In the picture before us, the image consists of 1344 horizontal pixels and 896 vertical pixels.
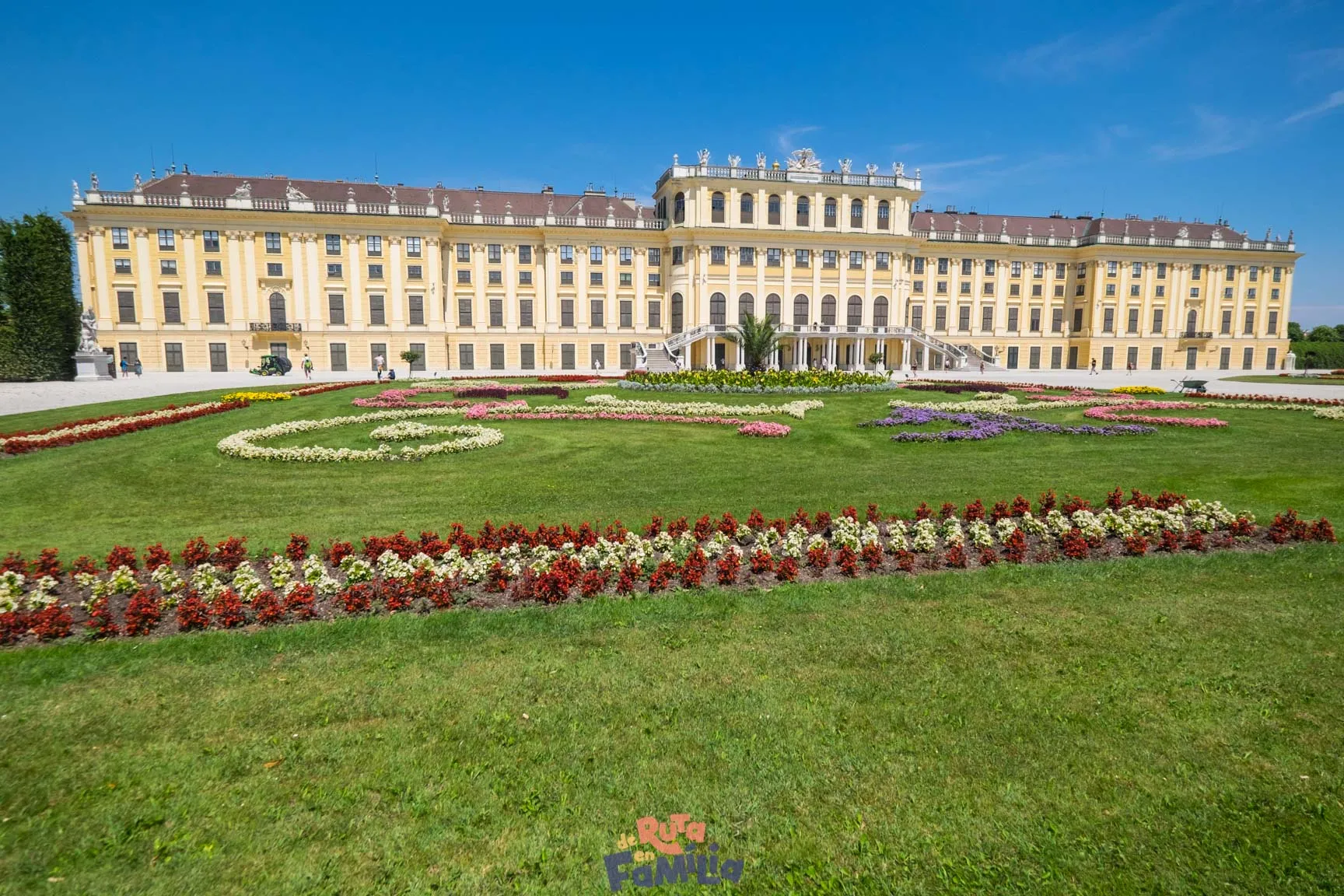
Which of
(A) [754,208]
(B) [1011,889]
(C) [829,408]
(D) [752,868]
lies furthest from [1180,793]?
(A) [754,208]

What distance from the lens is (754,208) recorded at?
2285 inches

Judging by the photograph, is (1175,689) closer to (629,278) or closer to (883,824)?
(883,824)

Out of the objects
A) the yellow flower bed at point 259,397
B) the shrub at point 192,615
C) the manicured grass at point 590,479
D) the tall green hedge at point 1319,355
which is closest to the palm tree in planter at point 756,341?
the manicured grass at point 590,479

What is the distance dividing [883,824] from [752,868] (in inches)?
33.1

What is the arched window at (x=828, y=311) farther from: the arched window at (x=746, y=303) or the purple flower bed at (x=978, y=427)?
the purple flower bed at (x=978, y=427)

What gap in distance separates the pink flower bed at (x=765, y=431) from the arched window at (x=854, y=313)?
143ft

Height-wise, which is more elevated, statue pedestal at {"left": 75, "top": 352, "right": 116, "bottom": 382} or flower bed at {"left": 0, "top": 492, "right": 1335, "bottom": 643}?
statue pedestal at {"left": 75, "top": 352, "right": 116, "bottom": 382}

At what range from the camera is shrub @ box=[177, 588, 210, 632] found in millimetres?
6844

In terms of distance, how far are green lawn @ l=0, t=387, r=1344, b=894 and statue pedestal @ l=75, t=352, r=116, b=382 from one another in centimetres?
4480

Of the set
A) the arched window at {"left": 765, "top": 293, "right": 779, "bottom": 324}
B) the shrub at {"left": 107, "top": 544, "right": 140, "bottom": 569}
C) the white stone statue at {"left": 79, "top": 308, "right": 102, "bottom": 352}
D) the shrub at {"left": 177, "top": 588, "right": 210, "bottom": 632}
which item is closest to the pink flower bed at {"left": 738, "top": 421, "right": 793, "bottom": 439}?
the shrub at {"left": 107, "top": 544, "right": 140, "bottom": 569}

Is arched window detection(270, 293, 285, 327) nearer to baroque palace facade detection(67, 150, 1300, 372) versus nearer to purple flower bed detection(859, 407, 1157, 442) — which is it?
baroque palace facade detection(67, 150, 1300, 372)

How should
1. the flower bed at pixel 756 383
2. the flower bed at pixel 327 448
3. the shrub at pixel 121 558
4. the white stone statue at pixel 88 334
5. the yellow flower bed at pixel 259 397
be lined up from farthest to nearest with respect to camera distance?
the white stone statue at pixel 88 334 < the flower bed at pixel 756 383 < the yellow flower bed at pixel 259 397 < the flower bed at pixel 327 448 < the shrub at pixel 121 558

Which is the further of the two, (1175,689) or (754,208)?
(754,208)

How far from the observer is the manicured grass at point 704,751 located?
3861 mm
